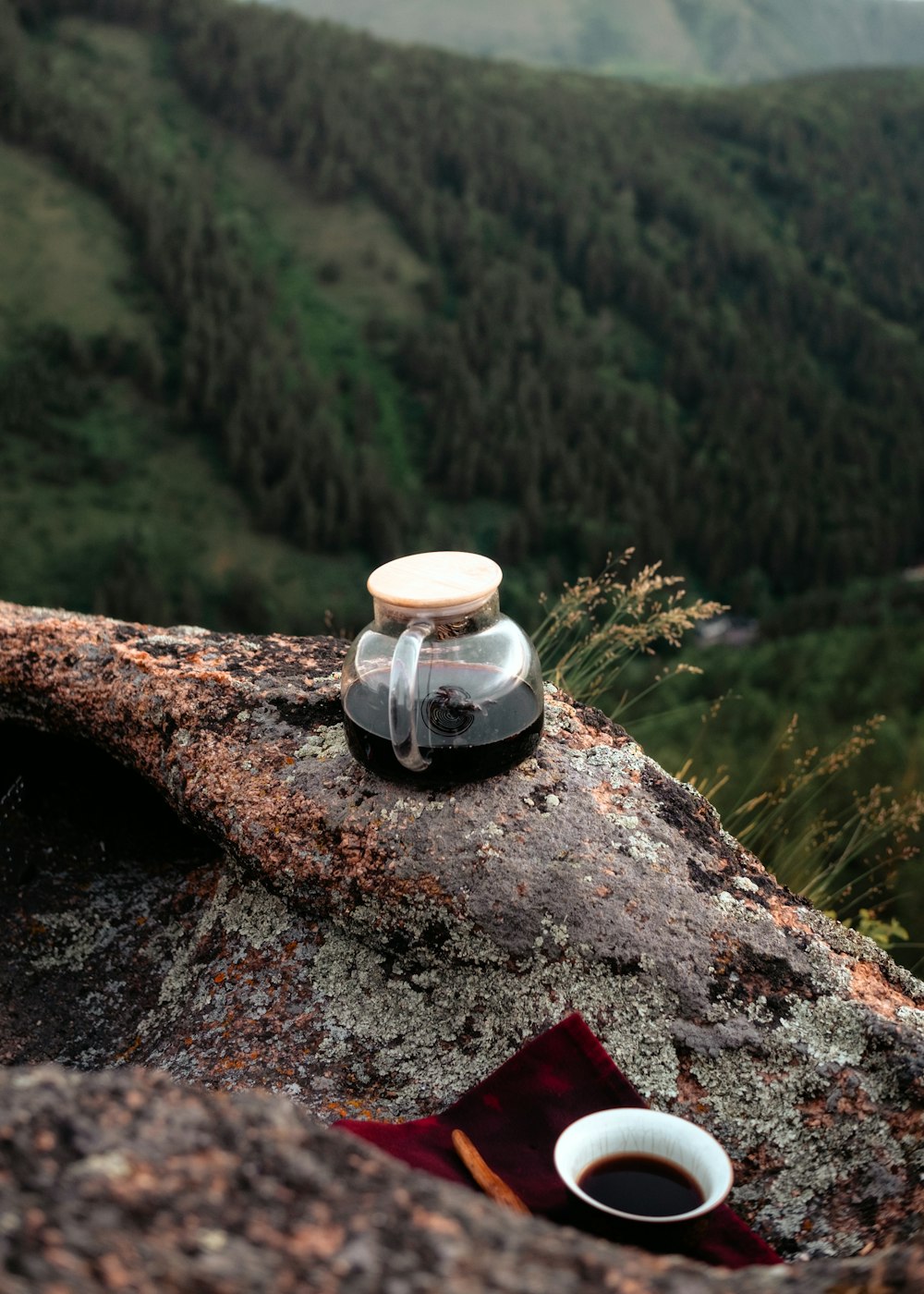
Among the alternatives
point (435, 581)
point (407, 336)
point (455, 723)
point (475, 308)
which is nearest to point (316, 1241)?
point (455, 723)

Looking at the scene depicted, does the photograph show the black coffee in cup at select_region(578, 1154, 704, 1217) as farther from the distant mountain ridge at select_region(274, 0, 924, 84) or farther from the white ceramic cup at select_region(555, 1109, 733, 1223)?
the distant mountain ridge at select_region(274, 0, 924, 84)

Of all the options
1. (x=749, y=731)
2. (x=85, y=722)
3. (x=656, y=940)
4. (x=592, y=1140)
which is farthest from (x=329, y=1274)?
A: (x=749, y=731)

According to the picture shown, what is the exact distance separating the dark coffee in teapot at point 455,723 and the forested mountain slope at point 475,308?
3605 cm

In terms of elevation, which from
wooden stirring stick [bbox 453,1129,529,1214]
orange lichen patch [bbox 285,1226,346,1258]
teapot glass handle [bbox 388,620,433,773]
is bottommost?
wooden stirring stick [bbox 453,1129,529,1214]

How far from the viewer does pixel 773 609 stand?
135 feet

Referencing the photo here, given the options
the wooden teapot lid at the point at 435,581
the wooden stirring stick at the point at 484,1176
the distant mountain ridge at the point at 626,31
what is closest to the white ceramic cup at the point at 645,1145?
the wooden stirring stick at the point at 484,1176

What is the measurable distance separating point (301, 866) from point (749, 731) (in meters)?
6.44

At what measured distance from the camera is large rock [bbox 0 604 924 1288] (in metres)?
2.13

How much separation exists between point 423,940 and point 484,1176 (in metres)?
0.69

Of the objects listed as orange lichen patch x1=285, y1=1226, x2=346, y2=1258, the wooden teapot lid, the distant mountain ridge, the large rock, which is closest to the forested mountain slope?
the large rock

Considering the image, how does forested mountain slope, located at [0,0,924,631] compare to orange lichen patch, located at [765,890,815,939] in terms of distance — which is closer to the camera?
orange lichen patch, located at [765,890,815,939]

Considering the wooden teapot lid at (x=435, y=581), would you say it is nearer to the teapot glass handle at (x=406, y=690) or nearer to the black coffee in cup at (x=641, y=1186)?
the teapot glass handle at (x=406, y=690)

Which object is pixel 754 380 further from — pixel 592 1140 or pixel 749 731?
pixel 592 1140

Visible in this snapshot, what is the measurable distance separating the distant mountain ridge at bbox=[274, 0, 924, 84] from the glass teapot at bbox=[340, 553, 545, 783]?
168 m
